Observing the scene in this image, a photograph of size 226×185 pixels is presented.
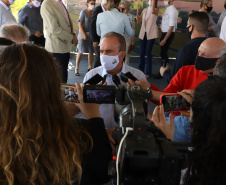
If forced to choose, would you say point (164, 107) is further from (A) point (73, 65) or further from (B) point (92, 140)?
(A) point (73, 65)

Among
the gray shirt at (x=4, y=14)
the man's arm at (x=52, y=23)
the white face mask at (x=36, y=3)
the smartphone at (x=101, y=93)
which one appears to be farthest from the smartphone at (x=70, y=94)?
the white face mask at (x=36, y=3)

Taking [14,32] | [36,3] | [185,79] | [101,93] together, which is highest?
Answer: [36,3]

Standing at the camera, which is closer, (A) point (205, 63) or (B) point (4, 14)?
(A) point (205, 63)

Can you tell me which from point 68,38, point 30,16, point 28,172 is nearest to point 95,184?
point 28,172

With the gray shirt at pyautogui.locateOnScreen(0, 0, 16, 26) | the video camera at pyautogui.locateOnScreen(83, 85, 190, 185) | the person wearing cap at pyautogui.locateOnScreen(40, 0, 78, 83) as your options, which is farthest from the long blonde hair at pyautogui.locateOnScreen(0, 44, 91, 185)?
the gray shirt at pyautogui.locateOnScreen(0, 0, 16, 26)

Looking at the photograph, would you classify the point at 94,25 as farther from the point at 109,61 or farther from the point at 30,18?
the point at 109,61

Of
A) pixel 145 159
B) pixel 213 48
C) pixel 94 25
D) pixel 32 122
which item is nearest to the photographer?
pixel 145 159

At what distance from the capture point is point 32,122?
0.90m

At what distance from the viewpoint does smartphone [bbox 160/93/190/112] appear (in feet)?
4.21

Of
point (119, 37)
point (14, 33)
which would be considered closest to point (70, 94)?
point (119, 37)

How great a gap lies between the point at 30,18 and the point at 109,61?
241 cm

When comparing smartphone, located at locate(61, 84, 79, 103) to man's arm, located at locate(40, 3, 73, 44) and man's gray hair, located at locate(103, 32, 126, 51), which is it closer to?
man's gray hair, located at locate(103, 32, 126, 51)

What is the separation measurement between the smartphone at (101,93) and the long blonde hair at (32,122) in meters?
0.13

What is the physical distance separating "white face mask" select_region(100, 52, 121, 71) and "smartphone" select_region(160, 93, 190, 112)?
36.6 inches
